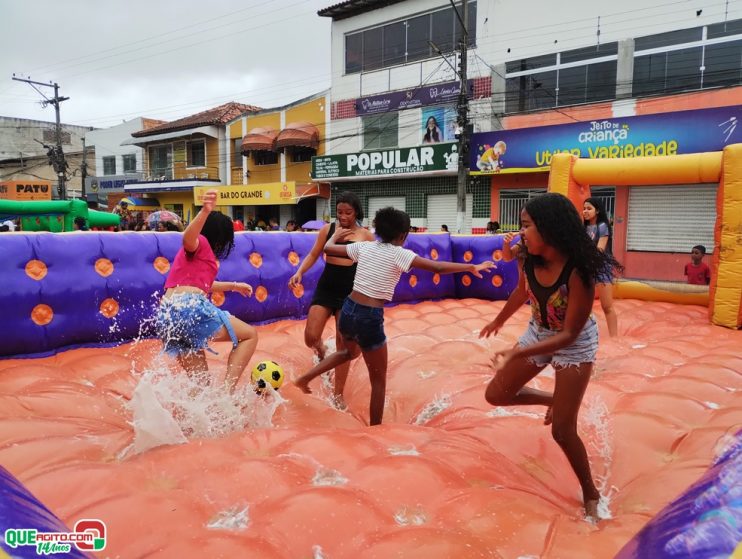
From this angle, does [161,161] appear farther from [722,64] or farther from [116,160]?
[722,64]

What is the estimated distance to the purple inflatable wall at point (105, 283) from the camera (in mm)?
4289

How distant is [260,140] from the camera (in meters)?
22.4

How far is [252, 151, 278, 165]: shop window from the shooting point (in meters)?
23.2

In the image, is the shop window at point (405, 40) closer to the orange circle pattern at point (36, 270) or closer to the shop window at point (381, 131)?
the shop window at point (381, 131)

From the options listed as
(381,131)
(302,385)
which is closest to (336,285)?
(302,385)

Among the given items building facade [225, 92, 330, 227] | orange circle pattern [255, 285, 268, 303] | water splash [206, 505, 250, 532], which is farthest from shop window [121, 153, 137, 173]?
water splash [206, 505, 250, 532]

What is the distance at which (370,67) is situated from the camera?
2019cm

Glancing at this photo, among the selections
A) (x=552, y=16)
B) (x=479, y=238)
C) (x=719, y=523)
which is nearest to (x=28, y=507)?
(x=719, y=523)

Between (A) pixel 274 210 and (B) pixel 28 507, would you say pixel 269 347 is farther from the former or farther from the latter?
(A) pixel 274 210

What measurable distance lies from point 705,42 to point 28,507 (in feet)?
53.6

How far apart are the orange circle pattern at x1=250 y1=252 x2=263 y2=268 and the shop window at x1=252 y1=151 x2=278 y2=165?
59.3ft

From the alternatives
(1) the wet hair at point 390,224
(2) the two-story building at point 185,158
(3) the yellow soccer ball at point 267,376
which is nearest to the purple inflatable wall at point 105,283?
(3) the yellow soccer ball at point 267,376

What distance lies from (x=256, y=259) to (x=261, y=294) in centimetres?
38

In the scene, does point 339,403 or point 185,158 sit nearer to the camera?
point 339,403
